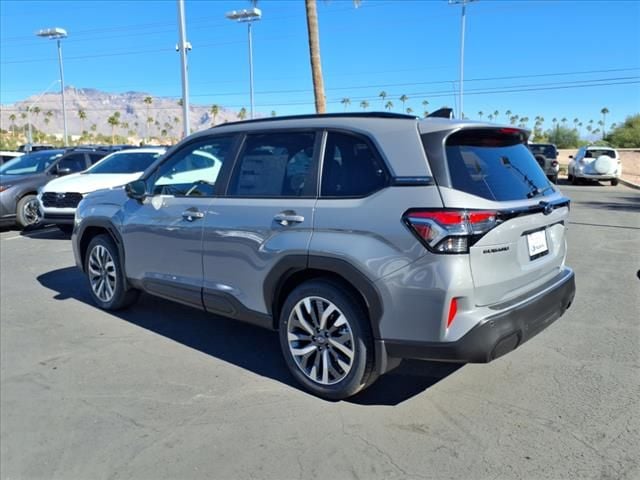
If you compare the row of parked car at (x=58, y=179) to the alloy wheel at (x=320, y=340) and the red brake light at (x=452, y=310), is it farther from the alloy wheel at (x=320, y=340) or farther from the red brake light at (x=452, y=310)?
the red brake light at (x=452, y=310)

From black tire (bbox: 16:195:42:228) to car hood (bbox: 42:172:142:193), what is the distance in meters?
1.42

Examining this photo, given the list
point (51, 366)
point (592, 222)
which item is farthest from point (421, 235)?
point (592, 222)

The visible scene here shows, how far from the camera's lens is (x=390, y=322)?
323cm

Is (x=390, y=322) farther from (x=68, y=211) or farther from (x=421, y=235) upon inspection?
(x=68, y=211)

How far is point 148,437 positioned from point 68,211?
775 cm

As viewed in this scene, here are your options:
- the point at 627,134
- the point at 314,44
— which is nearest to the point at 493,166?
the point at 314,44

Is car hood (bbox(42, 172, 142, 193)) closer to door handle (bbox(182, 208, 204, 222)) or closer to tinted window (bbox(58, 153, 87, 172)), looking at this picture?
tinted window (bbox(58, 153, 87, 172))

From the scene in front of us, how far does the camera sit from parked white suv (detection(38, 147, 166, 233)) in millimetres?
9883

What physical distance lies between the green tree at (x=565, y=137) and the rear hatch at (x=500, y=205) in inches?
2699

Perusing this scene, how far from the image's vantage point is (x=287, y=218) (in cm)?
367

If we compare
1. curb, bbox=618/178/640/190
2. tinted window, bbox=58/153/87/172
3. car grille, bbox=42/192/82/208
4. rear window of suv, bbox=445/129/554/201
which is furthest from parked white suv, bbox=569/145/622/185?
rear window of suv, bbox=445/129/554/201

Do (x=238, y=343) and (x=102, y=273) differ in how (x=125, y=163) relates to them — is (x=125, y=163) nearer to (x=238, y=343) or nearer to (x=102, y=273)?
(x=102, y=273)

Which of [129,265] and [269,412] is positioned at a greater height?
[129,265]

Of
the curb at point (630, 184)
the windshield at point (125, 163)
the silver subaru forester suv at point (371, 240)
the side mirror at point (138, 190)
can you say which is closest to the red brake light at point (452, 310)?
the silver subaru forester suv at point (371, 240)
